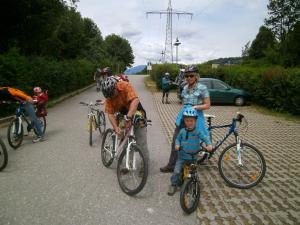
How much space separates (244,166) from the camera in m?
5.46

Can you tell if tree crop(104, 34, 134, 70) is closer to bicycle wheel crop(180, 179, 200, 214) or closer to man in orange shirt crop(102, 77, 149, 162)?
man in orange shirt crop(102, 77, 149, 162)

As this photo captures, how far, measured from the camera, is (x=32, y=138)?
8.83 meters

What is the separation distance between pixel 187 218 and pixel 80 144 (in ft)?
15.4

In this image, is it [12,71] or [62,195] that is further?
[12,71]

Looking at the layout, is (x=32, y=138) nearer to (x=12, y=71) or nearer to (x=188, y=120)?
(x=12, y=71)

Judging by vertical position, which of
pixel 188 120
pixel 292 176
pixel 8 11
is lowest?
pixel 292 176

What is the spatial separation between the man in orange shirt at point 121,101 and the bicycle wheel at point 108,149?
62 centimetres

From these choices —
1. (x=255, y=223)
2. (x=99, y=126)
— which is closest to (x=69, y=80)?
(x=99, y=126)

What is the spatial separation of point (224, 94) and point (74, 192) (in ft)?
47.2

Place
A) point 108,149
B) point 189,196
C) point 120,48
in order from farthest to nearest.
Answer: point 120,48 → point 108,149 → point 189,196

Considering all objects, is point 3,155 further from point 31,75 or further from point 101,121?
point 31,75

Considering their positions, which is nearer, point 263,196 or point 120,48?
point 263,196

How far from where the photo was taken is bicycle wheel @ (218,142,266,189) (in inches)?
209

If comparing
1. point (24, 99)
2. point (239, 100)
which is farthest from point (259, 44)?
point (24, 99)
